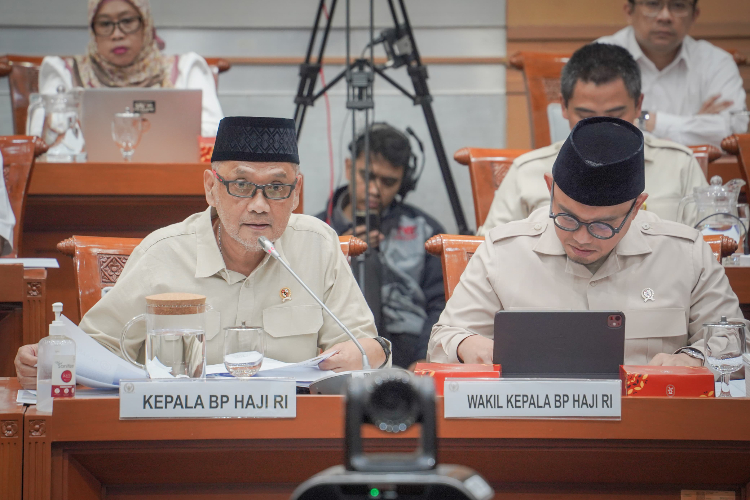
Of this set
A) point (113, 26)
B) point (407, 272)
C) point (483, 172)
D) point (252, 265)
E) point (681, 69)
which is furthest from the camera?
point (681, 69)

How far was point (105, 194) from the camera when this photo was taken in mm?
2539

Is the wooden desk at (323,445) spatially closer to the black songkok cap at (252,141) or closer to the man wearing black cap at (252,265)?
the man wearing black cap at (252,265)

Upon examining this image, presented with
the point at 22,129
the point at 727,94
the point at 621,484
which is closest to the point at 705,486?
the point at 621,484

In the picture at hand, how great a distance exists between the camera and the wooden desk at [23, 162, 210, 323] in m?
2.53

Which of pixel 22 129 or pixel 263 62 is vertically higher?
pixel 263 62

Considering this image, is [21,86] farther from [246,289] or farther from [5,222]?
[246,289]

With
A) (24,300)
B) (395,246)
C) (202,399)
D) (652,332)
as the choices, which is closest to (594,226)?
(652,332)

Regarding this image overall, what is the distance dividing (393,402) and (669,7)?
10.1ft

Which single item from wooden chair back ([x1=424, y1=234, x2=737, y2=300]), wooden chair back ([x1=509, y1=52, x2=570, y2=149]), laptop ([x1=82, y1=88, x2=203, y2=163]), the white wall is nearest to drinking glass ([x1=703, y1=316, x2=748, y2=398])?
wooden chair back ([x1=424, y1=234, x2=737, y2=300])

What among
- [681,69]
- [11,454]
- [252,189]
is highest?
[681,69]

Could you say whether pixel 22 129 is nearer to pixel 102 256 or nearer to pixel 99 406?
pixel 102 256

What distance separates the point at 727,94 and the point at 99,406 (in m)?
2.99

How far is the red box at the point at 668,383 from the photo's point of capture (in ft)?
4.07

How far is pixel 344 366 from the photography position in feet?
5.08
